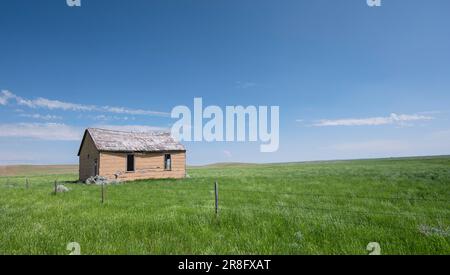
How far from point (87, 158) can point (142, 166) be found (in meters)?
6.10

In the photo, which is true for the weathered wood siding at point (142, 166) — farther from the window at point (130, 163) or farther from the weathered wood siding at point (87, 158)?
the window at point (130, 163)

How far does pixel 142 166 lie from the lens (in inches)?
1171

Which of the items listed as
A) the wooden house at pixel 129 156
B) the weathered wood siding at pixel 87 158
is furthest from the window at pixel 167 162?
the weathered wood siding at pixel 87 158

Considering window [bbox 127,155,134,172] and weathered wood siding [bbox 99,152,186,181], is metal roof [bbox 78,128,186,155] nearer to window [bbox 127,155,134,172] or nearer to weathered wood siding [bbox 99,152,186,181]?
weathered wood siding [bbox 99,152,186,181]

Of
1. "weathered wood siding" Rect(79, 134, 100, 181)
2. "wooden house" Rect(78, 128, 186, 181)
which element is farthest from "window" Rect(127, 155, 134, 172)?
→ "weathered wood siding" Rect(79, 134, 100, 181)

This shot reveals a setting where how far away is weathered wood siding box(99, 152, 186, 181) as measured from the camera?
1086 inches

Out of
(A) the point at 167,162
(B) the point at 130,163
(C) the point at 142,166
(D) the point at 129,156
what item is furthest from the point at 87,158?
(A) the point at 167,162

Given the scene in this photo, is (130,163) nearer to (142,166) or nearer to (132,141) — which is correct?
(142,166)
